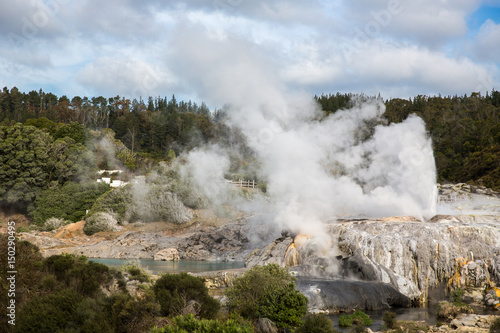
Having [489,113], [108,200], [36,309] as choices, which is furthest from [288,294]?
[489,113]

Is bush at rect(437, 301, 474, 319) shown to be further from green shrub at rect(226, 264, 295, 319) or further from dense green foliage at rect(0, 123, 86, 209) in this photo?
dense green foliage at rect(0, 123, 86, 209)

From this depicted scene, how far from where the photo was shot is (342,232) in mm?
25781

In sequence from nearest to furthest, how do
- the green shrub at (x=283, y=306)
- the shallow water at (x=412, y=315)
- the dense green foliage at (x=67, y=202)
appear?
1. the green shrub at (x=283, y=306)
2. the shallow water at (x=412, y=315)
3. the dense green foliage at (x=67, y=202)

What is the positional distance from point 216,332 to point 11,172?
161ft

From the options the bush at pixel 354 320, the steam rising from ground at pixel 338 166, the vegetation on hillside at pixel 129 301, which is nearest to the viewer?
the vegetation on hillside at pixel 129 301

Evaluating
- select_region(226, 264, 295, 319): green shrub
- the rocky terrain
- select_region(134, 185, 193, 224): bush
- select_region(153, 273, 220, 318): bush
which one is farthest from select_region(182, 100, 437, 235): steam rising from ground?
select_region(134, 185, 193, 224): bush

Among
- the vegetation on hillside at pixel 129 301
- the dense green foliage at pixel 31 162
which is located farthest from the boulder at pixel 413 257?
the dense green foliage at pixel 31 162

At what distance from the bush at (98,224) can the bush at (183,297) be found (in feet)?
102

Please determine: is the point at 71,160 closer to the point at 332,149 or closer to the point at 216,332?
the point at 332,149

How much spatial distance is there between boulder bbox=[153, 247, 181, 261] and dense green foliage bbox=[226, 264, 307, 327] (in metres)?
20.5

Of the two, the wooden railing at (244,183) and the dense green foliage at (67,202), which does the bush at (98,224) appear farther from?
the wooden railing at (244,183)

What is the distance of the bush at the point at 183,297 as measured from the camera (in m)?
13.6

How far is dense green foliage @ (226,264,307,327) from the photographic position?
1445 cm

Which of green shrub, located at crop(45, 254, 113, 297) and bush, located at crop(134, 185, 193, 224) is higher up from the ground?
bush, located at crop(134, 185, 193, 224)
